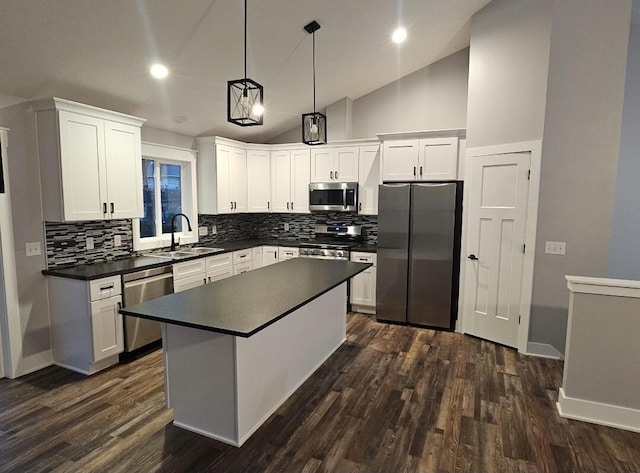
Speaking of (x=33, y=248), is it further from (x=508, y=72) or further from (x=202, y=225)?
(x=508, y=72)

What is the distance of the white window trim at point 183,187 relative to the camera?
4.34 metres

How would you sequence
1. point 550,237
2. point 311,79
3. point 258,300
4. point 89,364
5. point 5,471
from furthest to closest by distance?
point 311,79 < point 550,237 < point 89,364 < point 258,300 < point 5,471

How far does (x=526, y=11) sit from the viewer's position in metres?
3.56

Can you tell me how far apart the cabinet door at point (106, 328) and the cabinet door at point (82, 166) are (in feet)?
2.67

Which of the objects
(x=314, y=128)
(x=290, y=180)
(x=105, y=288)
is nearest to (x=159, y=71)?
(x=314, y=128)

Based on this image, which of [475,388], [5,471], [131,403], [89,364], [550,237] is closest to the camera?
[5,471]

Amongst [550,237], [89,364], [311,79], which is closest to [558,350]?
[550,237]

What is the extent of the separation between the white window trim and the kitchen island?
2023 millimetres

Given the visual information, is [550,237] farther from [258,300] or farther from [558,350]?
[258,300]

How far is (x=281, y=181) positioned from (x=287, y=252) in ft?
3.60

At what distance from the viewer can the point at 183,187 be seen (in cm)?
499

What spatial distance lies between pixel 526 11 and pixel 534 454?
382 cm

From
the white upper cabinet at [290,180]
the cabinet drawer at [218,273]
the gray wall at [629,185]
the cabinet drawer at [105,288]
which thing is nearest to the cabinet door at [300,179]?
the white upper cabinet at [290,180]

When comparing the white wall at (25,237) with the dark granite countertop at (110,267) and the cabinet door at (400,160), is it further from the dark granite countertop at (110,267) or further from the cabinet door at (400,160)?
the cabinet door at (400,160)
